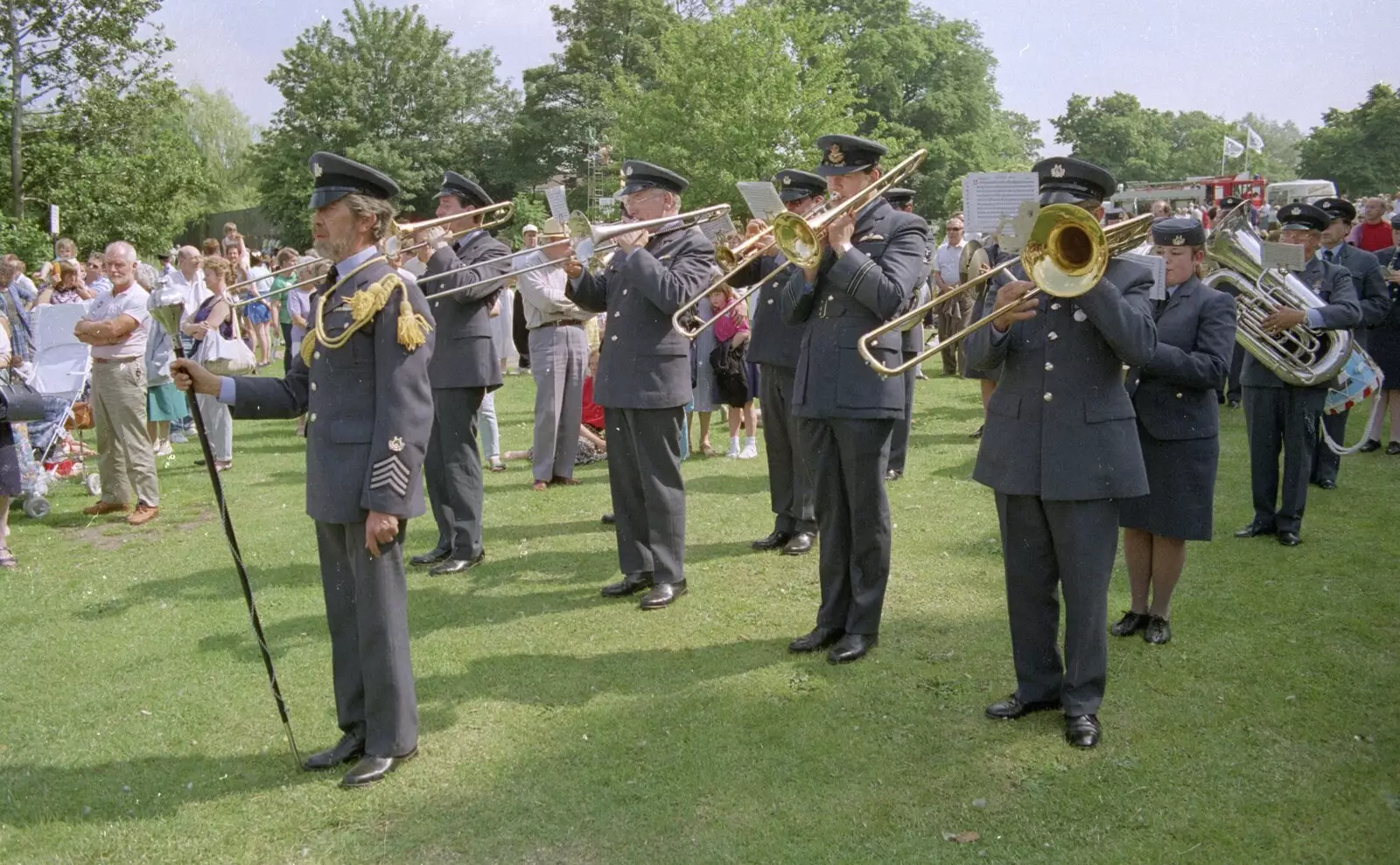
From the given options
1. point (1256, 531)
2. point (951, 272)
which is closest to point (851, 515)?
point (1256, 531)

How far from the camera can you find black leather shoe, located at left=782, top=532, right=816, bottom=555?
Result: 7840mm

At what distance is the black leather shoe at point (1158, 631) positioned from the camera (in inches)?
233

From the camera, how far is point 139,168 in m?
28.3

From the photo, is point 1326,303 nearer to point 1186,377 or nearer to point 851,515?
point 1186,377

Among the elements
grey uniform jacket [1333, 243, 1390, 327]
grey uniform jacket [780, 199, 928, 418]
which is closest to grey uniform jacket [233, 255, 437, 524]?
grey uniform jacket [780, 199, 928, 418]

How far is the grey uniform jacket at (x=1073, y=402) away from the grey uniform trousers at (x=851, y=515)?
98cm

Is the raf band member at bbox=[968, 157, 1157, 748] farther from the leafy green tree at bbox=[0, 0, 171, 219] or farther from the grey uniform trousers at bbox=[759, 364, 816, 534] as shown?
the leafy green tree at bbox=[0, 0, 171, 219]

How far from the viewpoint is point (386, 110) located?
50531mm

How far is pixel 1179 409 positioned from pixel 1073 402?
56.9 inches

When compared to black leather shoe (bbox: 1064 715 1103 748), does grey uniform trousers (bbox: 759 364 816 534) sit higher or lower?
higher

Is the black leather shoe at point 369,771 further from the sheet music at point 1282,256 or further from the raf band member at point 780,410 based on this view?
the sheet music at point 1282,256

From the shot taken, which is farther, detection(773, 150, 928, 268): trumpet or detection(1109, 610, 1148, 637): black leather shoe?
detection(1109, 610, 1148, 637): black leather shoe

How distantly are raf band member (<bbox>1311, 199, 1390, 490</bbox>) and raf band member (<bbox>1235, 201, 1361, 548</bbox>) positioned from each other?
103cm

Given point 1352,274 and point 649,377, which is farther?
point 1352,274
